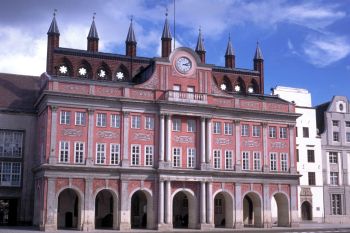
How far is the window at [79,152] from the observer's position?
5510 cm

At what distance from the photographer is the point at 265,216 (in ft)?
203

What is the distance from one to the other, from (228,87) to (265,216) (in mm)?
20940

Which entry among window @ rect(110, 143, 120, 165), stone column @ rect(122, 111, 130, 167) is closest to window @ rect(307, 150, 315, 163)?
stone column @ rect(122, 111, 130, 167)

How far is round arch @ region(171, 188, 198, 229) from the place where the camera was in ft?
192

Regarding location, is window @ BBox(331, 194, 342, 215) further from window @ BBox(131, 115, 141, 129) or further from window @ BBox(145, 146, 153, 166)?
window @ BBox(131, 115, 141, 129)

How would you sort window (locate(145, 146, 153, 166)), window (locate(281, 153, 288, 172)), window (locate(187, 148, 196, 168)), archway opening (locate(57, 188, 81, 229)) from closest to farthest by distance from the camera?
archway opening (locate(57, 188, 81, 229)) → window (locate(145, 146, 153, 166)) → window (locate(187, 148, 196, 168)) → window (locate(281, 153, 288, 172))

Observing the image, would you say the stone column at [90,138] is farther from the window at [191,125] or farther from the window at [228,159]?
the window at [228,159]

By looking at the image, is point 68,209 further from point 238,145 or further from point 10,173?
point 238,145

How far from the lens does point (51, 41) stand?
67875mm

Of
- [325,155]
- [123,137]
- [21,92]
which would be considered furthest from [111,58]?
[325,155]

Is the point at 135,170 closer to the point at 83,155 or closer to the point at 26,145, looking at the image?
the point at 83,155

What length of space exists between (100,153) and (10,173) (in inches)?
450

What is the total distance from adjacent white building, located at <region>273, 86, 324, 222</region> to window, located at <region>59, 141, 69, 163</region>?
33.4m

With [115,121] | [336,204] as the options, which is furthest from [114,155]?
[336,204]
